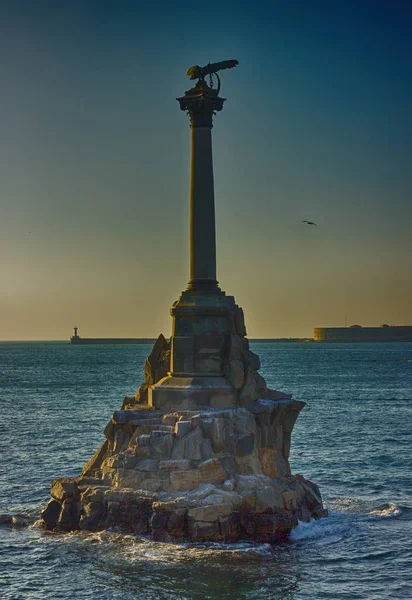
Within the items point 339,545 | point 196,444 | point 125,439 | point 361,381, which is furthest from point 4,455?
point 361,381

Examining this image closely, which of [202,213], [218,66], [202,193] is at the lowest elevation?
[202,213]

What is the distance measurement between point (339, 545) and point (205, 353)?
6.97 metres

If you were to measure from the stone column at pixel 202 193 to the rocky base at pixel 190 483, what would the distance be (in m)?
4.32

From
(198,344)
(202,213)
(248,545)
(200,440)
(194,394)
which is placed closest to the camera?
(248,545)

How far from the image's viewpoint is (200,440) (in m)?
23.5

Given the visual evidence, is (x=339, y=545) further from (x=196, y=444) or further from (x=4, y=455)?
(x=4, y=455)

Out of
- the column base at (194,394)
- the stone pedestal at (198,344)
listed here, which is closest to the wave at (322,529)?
the column base at (194,394)

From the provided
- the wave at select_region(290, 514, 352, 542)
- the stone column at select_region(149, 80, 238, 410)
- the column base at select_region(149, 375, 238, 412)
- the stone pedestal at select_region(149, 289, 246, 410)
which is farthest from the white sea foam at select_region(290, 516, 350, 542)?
the stone pedestal at select_region(149, 289, 246, 410)

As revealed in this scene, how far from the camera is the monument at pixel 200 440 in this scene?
22.2 metres

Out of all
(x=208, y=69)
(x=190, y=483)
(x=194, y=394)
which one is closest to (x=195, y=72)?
(x=208, y=69)

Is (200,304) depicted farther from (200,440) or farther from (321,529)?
(321,529)

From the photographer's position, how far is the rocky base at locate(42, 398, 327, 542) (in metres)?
21.9

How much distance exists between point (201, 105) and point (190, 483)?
1111cm

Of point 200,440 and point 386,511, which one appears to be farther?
point 386,511
